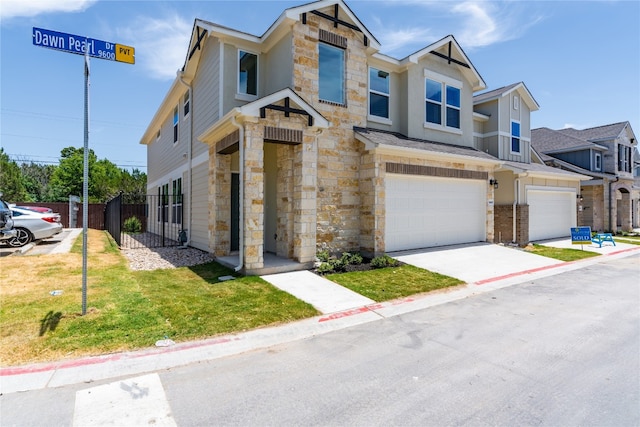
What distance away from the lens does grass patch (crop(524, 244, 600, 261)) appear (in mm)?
13047

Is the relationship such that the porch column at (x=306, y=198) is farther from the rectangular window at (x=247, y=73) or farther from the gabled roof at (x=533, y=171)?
the gabled roof at (x=533, y=171)

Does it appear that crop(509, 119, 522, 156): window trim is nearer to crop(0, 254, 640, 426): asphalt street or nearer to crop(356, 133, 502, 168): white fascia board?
crop(356, 133, 502, 168): white fascia board

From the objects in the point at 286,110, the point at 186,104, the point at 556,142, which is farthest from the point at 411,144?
the point at 556,142

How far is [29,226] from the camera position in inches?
535

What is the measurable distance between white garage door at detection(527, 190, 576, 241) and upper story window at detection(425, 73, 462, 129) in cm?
555

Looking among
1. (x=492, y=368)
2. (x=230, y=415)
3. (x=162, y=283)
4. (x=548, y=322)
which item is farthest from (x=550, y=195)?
(x=230, y=415)

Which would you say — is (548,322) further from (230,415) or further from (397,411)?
(230,415)

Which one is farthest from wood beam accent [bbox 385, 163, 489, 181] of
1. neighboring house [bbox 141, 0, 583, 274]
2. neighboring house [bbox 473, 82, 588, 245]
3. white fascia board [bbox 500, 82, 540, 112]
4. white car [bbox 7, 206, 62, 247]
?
white car [bbox 7, 206, 62, 247]

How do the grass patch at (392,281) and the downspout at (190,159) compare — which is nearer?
the grass patch at (392,281)

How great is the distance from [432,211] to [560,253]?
562cm

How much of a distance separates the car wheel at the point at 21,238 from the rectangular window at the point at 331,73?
1248cm

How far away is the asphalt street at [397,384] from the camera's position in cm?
336

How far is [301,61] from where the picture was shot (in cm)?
1070

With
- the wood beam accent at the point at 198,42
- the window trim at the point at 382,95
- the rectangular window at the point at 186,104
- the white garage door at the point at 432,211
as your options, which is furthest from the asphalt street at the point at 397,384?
the rectangular window at the point at 186,104
